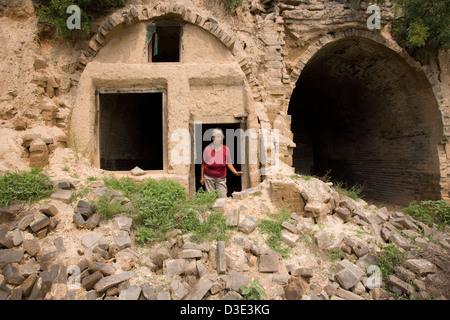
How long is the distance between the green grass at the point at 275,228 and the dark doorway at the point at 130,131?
4413 mm

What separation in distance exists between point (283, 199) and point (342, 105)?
6.91 metres

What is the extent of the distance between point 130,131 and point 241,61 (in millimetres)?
4757

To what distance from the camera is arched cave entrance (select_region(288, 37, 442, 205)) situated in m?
7.28

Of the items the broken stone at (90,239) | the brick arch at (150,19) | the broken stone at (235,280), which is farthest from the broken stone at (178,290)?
the brick arch at (150,19)

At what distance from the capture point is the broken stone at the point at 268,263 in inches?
135

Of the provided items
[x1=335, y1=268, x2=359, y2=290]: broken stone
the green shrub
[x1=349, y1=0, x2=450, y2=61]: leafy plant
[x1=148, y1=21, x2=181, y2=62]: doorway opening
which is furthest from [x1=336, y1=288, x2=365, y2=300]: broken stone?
the green shrub

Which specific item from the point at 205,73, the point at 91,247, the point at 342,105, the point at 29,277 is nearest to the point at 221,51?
the point at 205,73

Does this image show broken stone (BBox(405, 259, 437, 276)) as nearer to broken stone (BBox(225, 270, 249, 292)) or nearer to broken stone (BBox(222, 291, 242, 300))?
broken stone (BBox(225, 270, 249, 292))

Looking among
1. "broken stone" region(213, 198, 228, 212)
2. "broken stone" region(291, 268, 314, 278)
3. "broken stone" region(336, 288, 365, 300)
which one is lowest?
"broken stone" region(336, 288, 365, 300)

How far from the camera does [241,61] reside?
5.89 metres

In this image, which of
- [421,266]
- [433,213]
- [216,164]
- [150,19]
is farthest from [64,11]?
[433,213]

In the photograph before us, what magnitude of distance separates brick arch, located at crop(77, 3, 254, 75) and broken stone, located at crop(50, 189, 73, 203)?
3.07 m

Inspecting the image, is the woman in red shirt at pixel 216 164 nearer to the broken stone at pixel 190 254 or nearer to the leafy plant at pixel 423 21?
the broken stone at pixel 190 254

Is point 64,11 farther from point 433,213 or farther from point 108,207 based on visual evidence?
point 433,213
